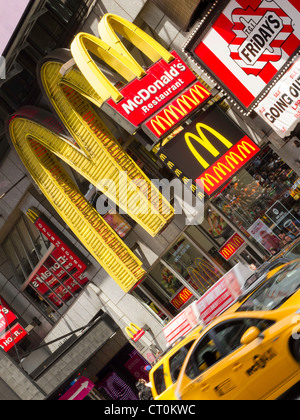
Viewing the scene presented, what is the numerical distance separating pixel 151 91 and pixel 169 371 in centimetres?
909

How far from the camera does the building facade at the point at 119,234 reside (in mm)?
20156

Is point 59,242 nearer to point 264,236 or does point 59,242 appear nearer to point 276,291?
point 264,236

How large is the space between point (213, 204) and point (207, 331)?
7.85 m

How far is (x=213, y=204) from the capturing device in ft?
70.5

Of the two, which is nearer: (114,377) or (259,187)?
(259,187)

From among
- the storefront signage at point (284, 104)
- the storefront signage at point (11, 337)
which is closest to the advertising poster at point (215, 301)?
the storefront signage at point (284, 104)

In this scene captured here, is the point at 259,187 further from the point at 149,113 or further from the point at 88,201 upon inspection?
the point at 88,201

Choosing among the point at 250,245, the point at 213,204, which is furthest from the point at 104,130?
the point at 250,245

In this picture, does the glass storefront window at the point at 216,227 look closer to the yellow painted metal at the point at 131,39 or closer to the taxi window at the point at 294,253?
the taxi window at the point at 294,253

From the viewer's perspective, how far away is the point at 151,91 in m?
18.8

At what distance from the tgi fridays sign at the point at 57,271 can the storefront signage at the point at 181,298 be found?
4.47 m

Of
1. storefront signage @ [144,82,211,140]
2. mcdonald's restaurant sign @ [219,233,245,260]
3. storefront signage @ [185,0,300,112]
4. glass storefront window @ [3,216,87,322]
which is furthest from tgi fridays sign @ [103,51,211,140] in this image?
glass storefront window @ [3,216,87,322]

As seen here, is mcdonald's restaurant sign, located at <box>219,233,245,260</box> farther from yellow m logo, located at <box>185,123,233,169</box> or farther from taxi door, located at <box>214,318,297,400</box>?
taxi door, located at <box>214,318,297,400</box>

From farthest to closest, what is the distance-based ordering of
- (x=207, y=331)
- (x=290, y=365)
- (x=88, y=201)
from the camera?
(x=88, y=201), (x=207, y=331), (x=290, y=365)
